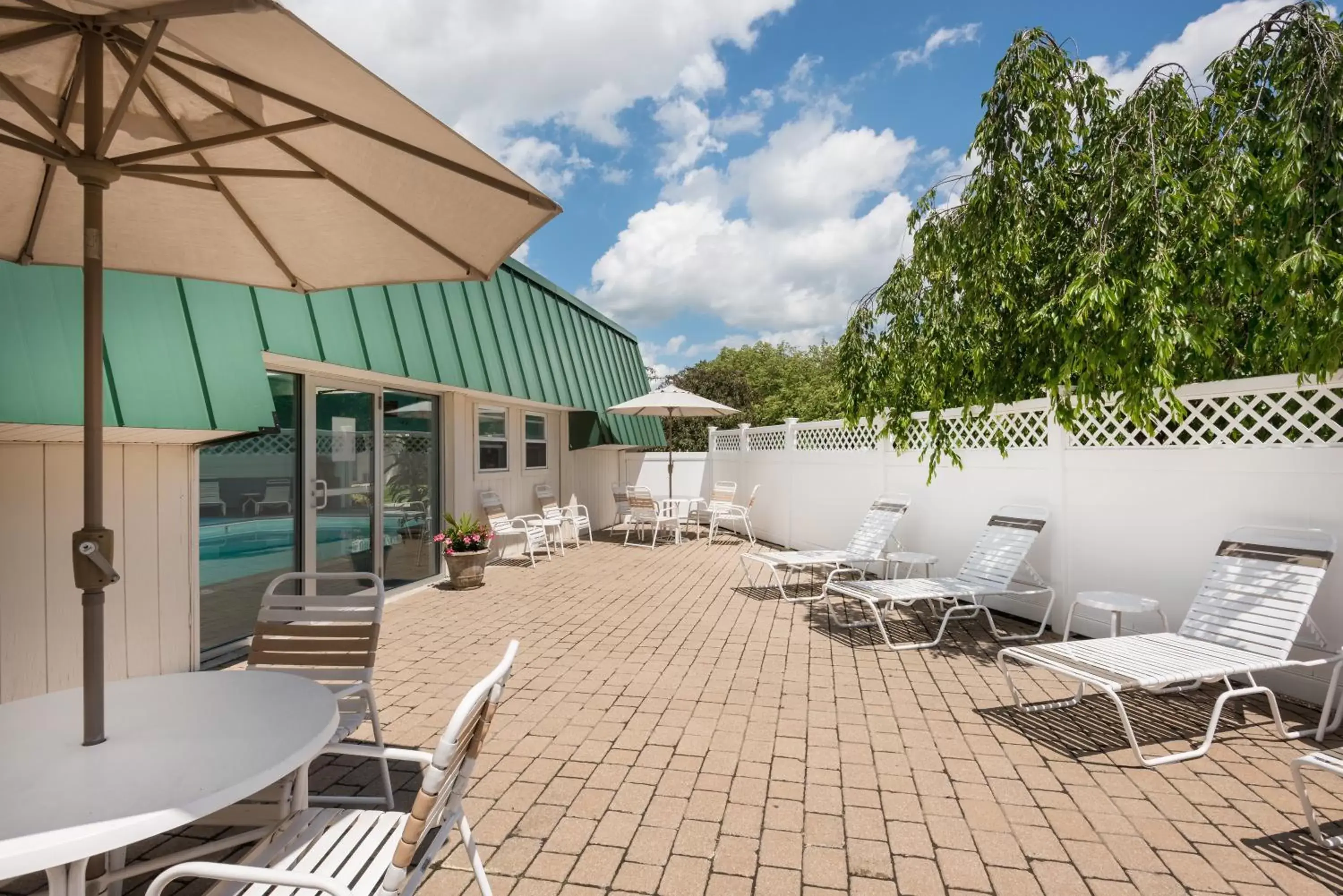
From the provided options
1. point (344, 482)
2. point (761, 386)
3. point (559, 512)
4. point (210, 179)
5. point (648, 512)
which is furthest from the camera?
point (761, 386)

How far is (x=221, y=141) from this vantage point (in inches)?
78.2

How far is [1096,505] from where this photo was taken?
5250 mm

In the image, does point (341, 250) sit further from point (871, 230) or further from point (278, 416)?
point (871, 230)

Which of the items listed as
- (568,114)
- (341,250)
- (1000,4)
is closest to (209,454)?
(341,250)

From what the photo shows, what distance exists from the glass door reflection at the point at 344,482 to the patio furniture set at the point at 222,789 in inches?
151

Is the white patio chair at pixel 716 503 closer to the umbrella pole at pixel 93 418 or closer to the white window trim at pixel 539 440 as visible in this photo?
the white window trim at pixel 539 440

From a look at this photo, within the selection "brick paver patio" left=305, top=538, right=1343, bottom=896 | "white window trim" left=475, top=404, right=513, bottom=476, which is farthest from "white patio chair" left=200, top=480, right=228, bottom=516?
"white window trim" left=475, top=404, right=513, bottom=476

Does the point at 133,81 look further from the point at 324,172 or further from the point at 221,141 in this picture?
the point at 324,172

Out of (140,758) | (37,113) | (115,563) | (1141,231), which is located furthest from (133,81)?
(1141,231)

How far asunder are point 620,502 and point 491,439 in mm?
5058

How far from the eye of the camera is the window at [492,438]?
360 inches

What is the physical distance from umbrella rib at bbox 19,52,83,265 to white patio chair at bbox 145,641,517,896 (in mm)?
2043

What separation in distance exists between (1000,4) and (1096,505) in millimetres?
4897

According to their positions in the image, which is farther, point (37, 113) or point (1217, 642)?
point (1217, 642)
